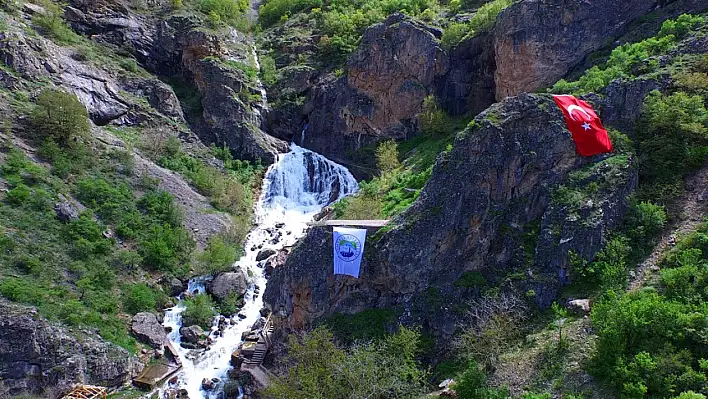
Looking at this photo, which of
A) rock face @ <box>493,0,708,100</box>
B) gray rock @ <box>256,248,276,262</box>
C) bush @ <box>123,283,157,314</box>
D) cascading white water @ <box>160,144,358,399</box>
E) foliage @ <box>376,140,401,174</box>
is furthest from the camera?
foliage @ <box>376,140,401,174</box>

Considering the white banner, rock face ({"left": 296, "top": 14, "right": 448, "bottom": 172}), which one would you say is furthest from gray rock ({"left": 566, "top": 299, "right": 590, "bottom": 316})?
rock face ({"left": 296, "top": 14, "right": 448, "bottom": 172})

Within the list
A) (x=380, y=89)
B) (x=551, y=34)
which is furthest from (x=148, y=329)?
(x=551, y=34)

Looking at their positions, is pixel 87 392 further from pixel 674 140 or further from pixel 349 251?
pixel 674 140

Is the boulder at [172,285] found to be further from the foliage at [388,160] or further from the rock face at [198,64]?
the foliage at [388,160]

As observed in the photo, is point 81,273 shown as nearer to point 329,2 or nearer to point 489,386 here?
point 489,386

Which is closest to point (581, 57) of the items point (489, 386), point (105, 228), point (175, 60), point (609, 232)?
point (609, 232)

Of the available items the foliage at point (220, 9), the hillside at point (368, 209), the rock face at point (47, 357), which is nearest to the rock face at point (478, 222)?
the hillside at point (368, 209)

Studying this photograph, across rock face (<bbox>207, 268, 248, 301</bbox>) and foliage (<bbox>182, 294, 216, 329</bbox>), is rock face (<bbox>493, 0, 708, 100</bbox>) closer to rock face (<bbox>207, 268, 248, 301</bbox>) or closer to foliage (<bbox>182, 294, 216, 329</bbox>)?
rock face (<bbox>207, 268, 248, 301</bbox>)
